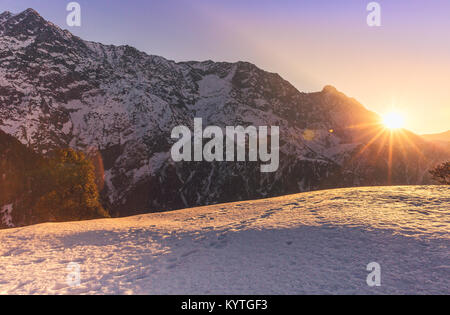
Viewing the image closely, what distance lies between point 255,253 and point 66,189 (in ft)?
92.5

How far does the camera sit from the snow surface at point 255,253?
723 centimetres

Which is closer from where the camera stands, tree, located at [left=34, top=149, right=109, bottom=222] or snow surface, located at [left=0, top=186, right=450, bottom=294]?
snow surface, located at [left=0, top=186, right=450, bottom=294]

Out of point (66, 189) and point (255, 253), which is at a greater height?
point (66, 189)

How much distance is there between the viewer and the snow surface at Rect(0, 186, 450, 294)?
23.7ft

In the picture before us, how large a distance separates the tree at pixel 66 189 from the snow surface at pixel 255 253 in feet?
56.1

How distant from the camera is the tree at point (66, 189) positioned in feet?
99.7

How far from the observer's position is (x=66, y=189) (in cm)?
3075

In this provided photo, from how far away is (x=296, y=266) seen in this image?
8219 mm

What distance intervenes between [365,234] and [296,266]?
357 cm

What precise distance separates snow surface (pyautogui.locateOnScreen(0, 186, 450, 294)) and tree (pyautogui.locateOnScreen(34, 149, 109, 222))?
17.1 metres

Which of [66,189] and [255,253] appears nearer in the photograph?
[255,253]

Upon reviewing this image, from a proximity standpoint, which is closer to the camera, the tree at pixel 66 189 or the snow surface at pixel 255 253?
the snow surface at pixel 255 253
